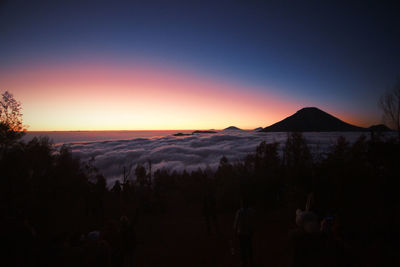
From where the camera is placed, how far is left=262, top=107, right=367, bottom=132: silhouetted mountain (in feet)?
441

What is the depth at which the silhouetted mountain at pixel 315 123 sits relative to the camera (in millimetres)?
134500

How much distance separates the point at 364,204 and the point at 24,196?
21.5m

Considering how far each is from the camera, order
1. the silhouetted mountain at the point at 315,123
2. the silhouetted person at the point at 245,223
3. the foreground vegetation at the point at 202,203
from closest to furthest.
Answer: the foreground vegetation at the point at 202,203 → the silhouetted person at the point at 245,223 → the silhouetted mountain at the point at 315,123

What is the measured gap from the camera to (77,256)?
11.0ft

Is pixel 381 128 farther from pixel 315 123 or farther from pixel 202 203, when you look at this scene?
pixel 315 123

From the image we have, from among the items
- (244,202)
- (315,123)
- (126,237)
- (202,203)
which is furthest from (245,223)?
(315,123)

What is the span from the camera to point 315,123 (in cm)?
14088

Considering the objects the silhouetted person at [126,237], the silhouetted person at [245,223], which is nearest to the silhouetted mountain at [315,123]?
the silhouetted person at [245,223]

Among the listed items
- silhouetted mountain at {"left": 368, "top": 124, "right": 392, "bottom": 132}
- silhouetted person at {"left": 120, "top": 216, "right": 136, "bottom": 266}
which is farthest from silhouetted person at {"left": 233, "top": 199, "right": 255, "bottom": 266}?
silhouetted mountain at {"left": 368, "top": 124, "right": 392, "bottom": 132}

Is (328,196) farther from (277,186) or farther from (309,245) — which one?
(309,245)

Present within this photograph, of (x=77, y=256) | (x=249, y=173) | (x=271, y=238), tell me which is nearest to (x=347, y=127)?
(x=249, y=173)

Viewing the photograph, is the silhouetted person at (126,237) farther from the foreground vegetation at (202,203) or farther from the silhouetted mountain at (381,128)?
the silhouetted mountain at (381,128)

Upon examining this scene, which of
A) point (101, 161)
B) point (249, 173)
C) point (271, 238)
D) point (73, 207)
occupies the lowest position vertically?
point (101, 161)

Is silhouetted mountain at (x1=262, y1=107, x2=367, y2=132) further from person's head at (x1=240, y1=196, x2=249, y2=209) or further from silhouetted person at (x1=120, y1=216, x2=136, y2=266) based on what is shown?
silhouetted person at (x1=120, y1=216, x2=136, y2=266)
